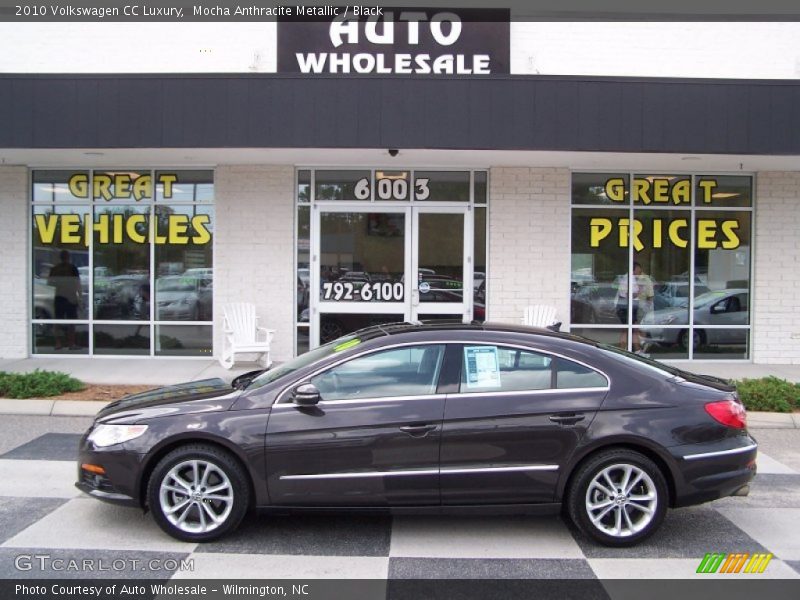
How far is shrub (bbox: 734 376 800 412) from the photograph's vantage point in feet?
29.4

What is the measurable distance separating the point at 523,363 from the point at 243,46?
9.44 m

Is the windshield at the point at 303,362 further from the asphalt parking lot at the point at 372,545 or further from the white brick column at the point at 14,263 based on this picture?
the white brick column at the point at 14,263

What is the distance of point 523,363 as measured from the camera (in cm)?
522

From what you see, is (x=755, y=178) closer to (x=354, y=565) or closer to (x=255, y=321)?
(x=255, y=321)

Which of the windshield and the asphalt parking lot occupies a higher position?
the windshield

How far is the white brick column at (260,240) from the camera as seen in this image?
41.1ft

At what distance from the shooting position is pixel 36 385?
955cm

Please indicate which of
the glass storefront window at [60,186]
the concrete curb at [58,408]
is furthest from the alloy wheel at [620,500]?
the glass storefront window at [60,186]

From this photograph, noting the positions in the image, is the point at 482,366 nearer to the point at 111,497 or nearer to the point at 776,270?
the point at 111,497

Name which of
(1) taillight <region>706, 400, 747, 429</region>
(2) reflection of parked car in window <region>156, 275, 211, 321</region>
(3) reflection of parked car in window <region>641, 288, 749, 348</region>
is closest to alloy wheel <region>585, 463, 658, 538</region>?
(1) taillight <region>706, 400, 747, 429</region>

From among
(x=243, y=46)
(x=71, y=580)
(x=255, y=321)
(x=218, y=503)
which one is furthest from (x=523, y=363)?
(x=243, y=46)

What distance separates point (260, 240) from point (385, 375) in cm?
784

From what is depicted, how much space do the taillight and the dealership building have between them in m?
7.21

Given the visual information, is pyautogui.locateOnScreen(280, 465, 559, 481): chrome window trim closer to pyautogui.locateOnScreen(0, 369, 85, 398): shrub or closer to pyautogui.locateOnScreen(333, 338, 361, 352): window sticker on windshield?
pyautogui.locateOnScreen(333, 338, 361, 352): window sticker on windshield
